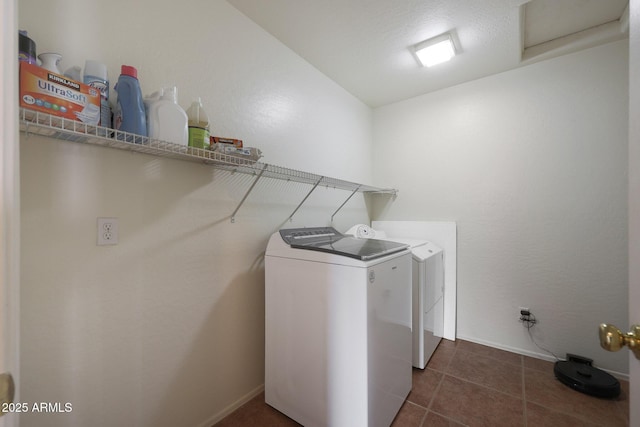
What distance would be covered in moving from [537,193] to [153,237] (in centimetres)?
298

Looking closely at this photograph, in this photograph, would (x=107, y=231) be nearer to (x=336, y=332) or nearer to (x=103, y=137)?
(x=103, y=137)

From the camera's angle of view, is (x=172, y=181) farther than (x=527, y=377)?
No

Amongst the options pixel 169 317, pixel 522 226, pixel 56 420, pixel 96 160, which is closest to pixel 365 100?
pixel 522 226

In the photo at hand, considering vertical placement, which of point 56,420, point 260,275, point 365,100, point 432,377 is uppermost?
point 365,100

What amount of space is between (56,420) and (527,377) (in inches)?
114

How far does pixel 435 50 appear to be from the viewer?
2.05 m

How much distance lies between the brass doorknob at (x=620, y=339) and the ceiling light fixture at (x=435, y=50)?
83.0 inches

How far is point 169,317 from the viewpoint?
4.31 feet

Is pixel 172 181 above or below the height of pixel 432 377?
above

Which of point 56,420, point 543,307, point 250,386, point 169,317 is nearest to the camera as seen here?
point 56,420

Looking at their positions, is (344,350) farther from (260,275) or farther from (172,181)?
(172,181)
